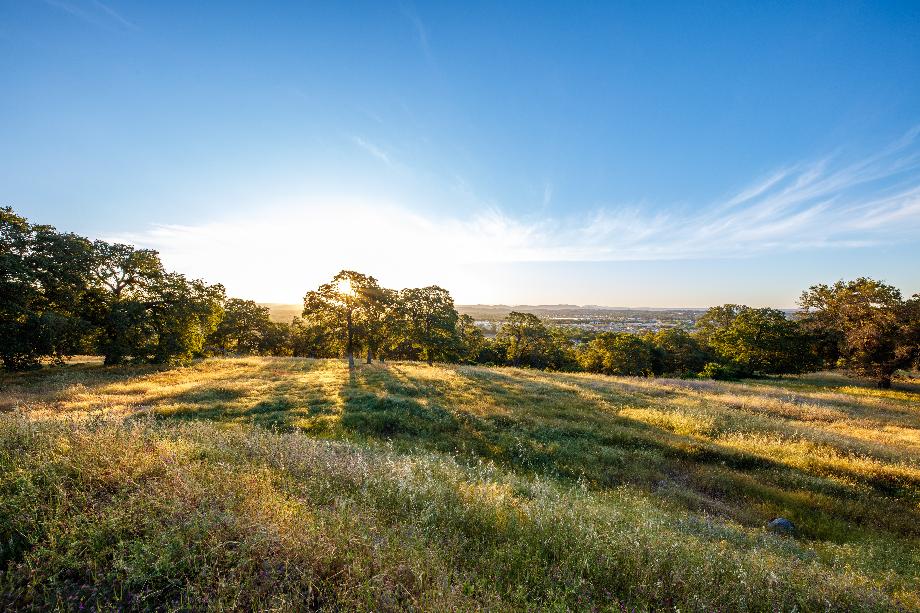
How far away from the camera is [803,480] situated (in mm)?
10188

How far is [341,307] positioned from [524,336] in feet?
126

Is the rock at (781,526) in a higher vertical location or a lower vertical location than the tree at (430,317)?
lower

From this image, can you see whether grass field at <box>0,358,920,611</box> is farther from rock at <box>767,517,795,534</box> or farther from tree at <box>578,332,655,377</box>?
tree at <box>578,332,655,377</box>

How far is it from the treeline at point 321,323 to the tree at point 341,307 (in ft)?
0.33

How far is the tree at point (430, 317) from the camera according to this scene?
1796 inches

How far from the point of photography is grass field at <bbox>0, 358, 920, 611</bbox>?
3217 millimetres

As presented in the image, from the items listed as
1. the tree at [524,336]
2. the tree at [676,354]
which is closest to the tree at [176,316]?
the tree at [524,336]

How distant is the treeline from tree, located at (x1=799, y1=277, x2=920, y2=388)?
100 mm

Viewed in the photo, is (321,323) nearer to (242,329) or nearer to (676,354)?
(242,329)

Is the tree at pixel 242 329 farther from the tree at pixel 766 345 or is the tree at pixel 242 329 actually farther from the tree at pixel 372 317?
the tree at pixel 766 345

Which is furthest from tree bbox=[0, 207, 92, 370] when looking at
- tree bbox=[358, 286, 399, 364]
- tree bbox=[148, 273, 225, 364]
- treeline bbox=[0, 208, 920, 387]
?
tree bbox=[358, 286, 399, 364]

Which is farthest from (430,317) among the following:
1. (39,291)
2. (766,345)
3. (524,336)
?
(766,345)

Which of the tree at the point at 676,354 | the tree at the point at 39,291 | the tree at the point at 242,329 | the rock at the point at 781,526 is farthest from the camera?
the tree at the point at 676,354

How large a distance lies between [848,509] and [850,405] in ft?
78.9
